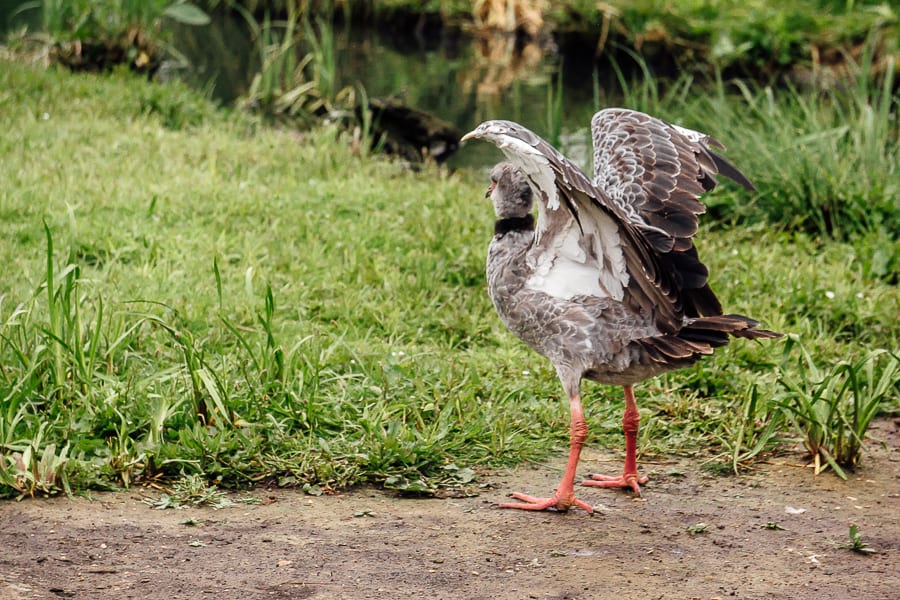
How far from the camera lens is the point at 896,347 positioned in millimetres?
5488

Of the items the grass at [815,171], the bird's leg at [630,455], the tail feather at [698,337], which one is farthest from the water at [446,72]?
the tail feather at [698,337]

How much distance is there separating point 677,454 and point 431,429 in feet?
3.53

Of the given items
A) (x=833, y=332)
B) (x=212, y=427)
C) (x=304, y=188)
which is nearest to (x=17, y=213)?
(x=304, y=188)

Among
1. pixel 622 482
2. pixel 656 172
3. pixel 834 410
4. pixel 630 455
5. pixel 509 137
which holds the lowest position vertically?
pixel 622 482

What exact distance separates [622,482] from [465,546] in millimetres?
866

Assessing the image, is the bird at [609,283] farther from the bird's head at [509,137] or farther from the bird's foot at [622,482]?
the bird's head at [509,137]

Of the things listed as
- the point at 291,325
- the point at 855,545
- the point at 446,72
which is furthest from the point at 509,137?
the point at 446,72

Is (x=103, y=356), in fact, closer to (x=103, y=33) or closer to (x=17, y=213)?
(x=17, y=213)

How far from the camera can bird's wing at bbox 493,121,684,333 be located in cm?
Result: 360

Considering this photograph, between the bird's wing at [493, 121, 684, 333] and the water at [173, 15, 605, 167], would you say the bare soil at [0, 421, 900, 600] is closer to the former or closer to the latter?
the bird's wing at [493, 121, 684, 333]

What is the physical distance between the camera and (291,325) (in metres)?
5.15

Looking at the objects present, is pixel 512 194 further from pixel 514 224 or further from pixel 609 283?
pixel 609 283

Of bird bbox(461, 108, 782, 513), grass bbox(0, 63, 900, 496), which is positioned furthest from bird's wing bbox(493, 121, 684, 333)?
grass bbox(0, 63, 900, 496)

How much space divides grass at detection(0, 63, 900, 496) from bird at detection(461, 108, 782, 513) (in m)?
0.52
